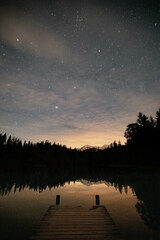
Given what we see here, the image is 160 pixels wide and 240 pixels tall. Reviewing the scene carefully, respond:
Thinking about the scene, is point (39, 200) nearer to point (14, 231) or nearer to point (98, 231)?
point (14, 231)

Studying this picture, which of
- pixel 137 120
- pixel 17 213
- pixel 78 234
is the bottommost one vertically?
pixel 17 213

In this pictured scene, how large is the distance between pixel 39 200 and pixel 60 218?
976 centimetres

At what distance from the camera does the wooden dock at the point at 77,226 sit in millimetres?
6809

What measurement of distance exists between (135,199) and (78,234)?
1250 centimetres

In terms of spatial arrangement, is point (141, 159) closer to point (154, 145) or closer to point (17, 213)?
point (154, 145)

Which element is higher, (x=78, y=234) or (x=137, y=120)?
(x=137, y=120)

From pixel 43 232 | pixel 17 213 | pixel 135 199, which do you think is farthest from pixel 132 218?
pixel 17 213

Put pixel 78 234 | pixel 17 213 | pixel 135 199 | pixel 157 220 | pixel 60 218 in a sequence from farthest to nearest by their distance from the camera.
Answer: pixel 135 199, pixel 17 213, pixel 157 220, pixel 60 218, pixel 78 234

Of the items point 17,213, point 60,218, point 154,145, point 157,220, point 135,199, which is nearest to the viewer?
point 60,218

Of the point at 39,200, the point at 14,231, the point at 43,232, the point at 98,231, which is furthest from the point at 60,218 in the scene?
the point at 39,200

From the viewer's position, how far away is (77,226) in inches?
310

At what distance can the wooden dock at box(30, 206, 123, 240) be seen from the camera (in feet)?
22.3

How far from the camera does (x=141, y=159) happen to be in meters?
62.6

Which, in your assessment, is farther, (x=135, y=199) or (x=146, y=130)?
(x=146, y=130)
